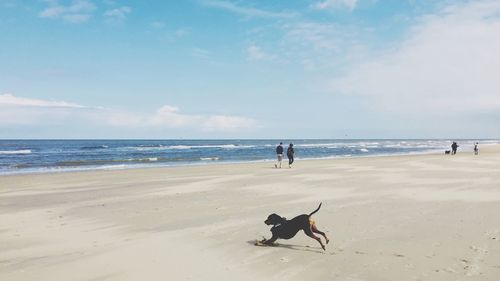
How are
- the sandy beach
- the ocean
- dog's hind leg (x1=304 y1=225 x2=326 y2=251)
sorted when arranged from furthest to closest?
the ocean
dog's hind leg (x1=304 y1=225 x2=326 y2=251)
the sandy beach

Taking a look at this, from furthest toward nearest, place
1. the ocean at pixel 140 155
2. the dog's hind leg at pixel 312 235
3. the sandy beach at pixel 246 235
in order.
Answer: the ocean at pixel 140 155 < the dog's hind leg at pixel 312 235 < the sandy beach at pixel 246 235

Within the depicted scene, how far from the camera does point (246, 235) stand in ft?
27.1

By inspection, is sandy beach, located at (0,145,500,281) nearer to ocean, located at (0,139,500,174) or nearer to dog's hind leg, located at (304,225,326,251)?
dog's hind leg, located at (304,225,326,251)

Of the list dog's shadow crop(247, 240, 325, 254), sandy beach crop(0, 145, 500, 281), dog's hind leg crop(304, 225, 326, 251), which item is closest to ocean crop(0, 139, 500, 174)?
sandy beach crop(0, 145, 500, 281)

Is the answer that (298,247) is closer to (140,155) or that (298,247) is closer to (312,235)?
(312,235)

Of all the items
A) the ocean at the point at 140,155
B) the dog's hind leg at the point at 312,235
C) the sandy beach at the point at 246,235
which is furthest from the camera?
the ocean at the point at 140,155

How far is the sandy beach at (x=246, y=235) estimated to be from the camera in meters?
6.08

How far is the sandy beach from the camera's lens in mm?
6078

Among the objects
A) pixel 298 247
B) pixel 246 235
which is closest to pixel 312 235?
pixel 298 247

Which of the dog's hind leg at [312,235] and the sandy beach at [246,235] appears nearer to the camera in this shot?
the sandy beach at [246,235]

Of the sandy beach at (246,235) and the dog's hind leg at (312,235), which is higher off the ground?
the dog's hind leg at (312,235)

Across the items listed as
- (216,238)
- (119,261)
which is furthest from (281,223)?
(119,261)

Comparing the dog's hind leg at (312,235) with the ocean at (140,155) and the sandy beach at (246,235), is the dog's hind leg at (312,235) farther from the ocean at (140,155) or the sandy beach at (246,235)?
the ocean at (140,155)

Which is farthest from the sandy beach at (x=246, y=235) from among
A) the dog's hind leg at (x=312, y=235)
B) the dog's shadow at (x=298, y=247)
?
the dog's hind leg at (x=312, y=235)
